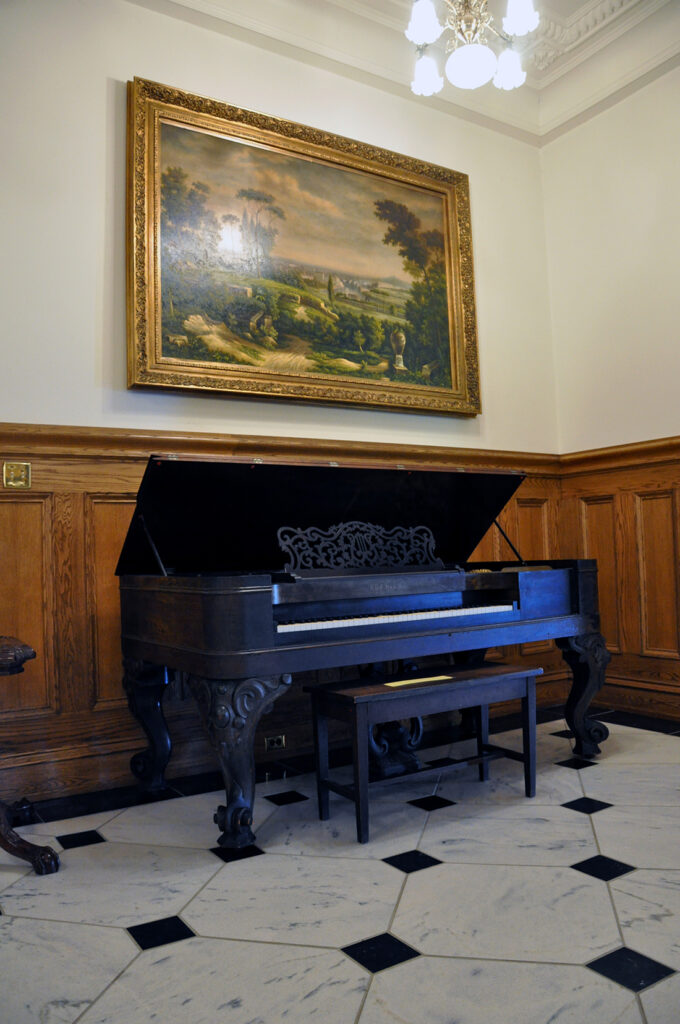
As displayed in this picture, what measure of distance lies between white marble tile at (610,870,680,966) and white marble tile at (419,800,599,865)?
0.65 ft

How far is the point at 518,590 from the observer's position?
9.50 feet

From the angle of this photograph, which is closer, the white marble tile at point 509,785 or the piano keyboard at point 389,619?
the piano keyboard at point 389,619

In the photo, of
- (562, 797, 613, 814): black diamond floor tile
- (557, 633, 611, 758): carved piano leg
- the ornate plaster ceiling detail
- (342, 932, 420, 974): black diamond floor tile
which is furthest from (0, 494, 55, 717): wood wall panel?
the ornate plaster ceiling detail

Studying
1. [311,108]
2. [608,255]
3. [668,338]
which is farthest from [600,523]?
[311,108]

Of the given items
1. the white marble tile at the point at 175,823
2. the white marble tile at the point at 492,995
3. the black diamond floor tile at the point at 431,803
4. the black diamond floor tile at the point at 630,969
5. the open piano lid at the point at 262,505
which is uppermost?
the open piano lid at the point at 262,505

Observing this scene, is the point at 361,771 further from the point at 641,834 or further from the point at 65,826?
the point at 65,826

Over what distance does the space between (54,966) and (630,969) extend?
1218mm

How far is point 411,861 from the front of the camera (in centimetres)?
211

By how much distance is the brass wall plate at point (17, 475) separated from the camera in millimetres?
2816

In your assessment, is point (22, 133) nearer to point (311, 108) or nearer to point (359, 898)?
point (311, 108)

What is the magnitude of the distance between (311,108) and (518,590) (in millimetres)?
2627

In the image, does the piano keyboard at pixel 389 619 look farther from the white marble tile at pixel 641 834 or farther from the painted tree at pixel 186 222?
the painted tree at pixel 186 222

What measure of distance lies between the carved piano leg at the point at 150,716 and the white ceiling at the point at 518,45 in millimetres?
2921

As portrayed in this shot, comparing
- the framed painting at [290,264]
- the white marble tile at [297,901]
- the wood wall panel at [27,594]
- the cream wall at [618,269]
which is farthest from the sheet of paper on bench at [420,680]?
the cream wall at [618,269]
